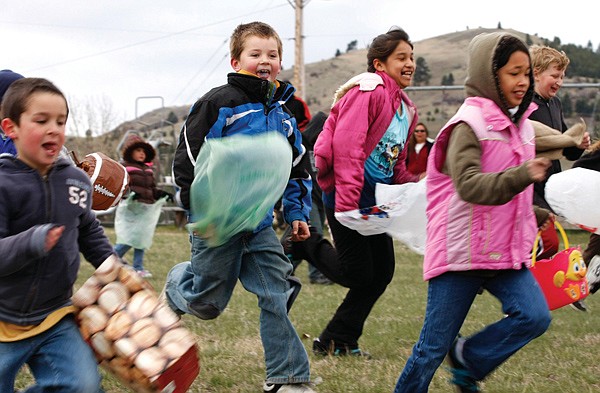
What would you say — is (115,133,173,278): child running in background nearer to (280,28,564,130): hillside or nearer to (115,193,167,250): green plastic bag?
(115,193,167,250): green plastic bag

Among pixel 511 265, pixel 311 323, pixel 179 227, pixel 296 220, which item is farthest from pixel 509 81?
pixel 179 227

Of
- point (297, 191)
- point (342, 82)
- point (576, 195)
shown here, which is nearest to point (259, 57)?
point (297, 191)

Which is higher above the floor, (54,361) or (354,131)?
(354,131)

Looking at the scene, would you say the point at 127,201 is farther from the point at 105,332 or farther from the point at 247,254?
the point at 105,332

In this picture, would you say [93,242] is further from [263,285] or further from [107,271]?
[263,285]

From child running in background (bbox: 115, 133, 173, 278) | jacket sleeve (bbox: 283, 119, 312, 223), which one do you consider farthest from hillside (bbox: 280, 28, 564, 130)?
jacket sleeve (bbox: 283, 119, 312, 223)

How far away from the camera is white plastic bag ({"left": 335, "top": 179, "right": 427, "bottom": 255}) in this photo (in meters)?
5.37

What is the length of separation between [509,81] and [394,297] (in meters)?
4.94

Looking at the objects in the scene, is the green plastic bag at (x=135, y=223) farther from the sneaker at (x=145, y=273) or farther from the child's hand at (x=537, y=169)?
the child's hand at (x=537, y=169)

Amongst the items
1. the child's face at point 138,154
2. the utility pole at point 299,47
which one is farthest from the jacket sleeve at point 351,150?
the utility pole at point 299,47

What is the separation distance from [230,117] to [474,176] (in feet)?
4.47

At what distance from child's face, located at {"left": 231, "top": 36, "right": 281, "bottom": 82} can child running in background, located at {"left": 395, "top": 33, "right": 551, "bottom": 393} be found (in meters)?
1.08

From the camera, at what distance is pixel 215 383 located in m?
4.95

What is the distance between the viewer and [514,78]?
403cm
